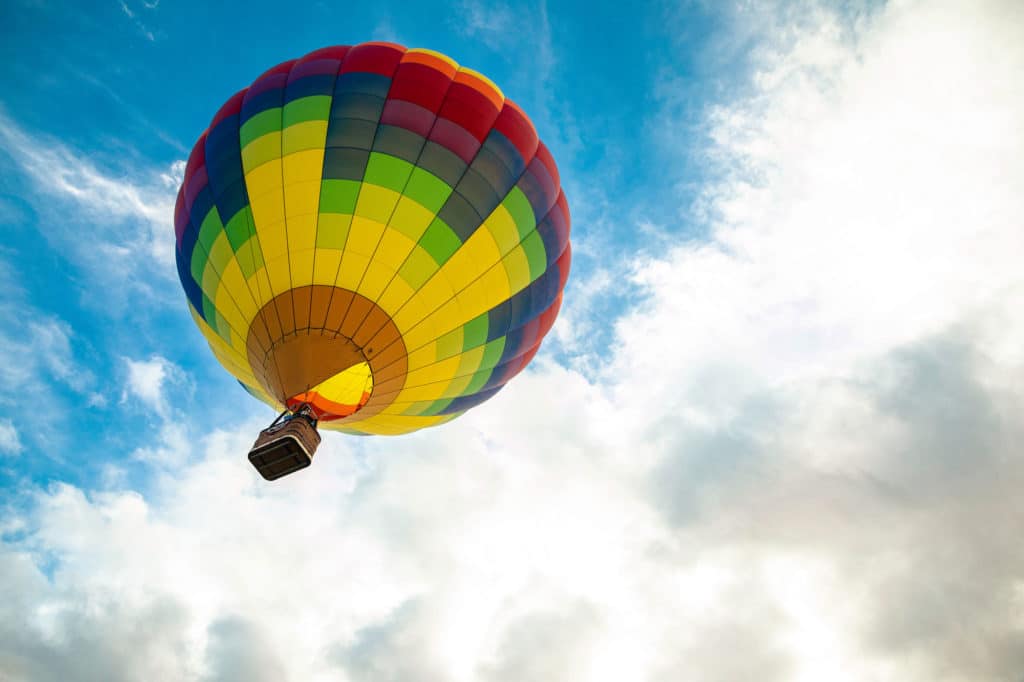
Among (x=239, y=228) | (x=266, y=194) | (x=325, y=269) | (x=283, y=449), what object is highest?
(x=266, y=194)

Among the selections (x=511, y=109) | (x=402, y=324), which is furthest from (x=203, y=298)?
(x=511, y=109)

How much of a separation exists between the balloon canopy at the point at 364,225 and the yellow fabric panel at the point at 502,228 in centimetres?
2

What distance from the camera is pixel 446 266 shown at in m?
7.59

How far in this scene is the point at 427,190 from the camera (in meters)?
7.49

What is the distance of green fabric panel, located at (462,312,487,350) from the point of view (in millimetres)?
8094

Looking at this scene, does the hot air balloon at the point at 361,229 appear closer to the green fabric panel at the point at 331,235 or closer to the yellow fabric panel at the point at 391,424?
the green fabric panel at the point at 331,235

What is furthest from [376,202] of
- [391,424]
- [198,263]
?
Result: [391,424]

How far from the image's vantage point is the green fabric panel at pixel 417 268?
7.39 metres

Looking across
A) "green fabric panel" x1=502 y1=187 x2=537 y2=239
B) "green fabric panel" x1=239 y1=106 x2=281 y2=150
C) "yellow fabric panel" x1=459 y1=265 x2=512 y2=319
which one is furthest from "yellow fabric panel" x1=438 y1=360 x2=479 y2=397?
"green fabric panel" x1=239 y1=106 x2=281 y2=150

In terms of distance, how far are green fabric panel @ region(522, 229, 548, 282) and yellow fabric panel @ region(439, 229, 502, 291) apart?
614mm

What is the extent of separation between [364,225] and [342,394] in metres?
2.42

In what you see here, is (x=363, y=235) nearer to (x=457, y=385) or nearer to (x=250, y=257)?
(x=250, y=257)

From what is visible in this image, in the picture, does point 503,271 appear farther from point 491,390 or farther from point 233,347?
point 233,347

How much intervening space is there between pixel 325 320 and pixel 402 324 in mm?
955
